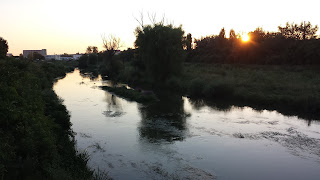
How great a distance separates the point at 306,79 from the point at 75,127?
25.7 m

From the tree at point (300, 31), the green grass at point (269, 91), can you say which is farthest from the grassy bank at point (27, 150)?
the tree at point (300, 31)

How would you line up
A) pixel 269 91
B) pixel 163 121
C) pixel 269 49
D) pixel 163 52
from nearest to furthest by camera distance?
pixel 163 121
pixel 269 91
pixel 163 52
pixel 269 49

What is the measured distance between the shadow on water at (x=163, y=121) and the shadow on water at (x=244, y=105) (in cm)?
170

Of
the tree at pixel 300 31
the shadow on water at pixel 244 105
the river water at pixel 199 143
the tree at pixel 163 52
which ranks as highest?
the tree at pixel 300 31

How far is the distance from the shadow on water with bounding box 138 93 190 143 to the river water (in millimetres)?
60

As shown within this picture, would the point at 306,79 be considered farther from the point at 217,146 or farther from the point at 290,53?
the point at 217,146

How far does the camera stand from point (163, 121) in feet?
63.7

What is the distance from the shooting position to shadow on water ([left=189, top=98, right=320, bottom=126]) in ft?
64.3

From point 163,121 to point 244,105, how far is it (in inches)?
358

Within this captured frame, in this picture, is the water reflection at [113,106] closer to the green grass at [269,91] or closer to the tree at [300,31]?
the green grass at [269,91]

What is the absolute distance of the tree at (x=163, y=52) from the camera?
3750cm

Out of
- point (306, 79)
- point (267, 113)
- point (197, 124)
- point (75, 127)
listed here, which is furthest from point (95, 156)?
point (306, 79)

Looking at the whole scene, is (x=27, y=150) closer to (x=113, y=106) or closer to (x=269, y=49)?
(x=113, y=106)

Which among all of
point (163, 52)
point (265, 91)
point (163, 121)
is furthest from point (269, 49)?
point (163, 121)
